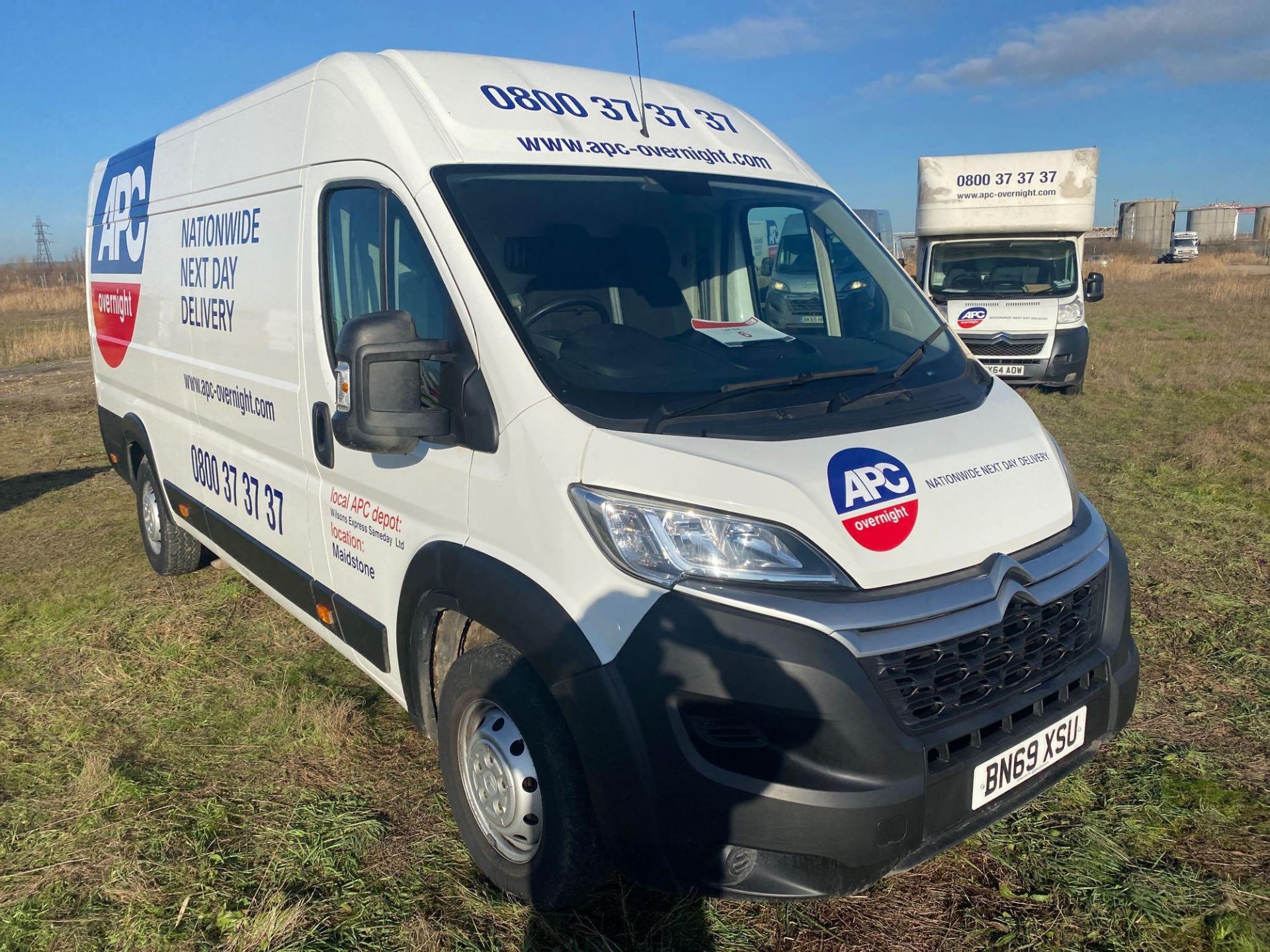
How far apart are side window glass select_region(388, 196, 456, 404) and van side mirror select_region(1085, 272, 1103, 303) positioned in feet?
34.9

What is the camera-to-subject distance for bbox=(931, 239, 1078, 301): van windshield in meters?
11.6

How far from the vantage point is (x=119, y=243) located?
18.2ft

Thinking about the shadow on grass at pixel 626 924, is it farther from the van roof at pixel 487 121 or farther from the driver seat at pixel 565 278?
the van roof at pixel 487 121

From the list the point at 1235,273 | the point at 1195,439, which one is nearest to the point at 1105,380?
the point at 1195,439

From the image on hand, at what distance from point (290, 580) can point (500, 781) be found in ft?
5.32

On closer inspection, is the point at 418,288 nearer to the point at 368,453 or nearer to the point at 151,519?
the point at 368,453

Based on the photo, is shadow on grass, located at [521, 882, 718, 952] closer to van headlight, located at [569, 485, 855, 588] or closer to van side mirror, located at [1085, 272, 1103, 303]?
van headlight, located at [569, 485, 855, 588]

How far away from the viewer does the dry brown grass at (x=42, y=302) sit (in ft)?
107

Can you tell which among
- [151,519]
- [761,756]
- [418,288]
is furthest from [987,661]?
[151,519]

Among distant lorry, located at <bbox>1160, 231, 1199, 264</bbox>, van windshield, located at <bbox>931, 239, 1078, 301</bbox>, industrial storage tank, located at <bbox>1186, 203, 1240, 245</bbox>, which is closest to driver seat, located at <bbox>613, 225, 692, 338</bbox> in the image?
van windshield, located at <bbox>931, 239, 1078, 301</bbox>

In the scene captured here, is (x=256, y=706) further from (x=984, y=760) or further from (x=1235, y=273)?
(x=1235, y=273)

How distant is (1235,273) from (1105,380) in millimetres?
31204

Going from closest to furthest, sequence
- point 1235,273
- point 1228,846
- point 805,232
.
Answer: point 1228,846
point 805,232
point 1235,273

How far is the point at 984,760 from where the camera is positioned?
89.0 inches
